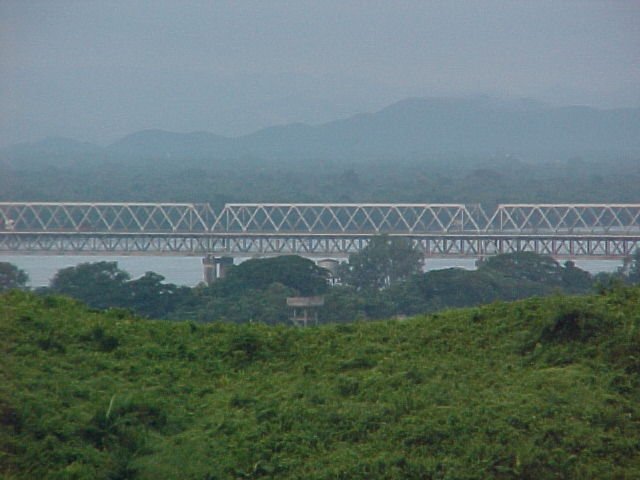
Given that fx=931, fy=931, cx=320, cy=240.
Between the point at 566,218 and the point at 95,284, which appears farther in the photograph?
the point at 566,218

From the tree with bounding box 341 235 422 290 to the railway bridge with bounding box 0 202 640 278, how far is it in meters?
0.56

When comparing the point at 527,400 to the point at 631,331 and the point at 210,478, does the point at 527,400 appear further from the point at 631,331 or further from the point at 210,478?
the point at 210,478

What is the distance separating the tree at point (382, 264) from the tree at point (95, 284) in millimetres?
3979

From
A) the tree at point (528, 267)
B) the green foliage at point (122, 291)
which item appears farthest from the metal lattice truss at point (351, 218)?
the green foliage at point (122, 291)

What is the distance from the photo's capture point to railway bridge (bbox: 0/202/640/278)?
54.9ft

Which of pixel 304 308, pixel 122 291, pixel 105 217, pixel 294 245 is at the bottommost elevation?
pixel 304 308

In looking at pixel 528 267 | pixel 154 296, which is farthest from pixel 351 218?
pixel 154 296

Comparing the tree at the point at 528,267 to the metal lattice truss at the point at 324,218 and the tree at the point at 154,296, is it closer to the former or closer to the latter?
the metal lattice truss at the point at 324,218

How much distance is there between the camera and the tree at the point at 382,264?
1625 cm

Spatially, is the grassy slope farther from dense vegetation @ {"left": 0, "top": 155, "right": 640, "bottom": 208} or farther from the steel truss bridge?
dense vegetation @ {"left": 0, "top": 155, "right": 640, "bottom": 208}

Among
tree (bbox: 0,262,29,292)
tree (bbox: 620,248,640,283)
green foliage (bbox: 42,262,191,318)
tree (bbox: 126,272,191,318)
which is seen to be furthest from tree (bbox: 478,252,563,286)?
tree (bbox: 0,262,29,292)

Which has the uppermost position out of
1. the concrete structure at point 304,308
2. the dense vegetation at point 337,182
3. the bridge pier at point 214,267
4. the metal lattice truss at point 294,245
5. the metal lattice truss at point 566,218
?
the dense vegetation at point 337,182

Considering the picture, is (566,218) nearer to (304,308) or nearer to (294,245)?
(294,245)

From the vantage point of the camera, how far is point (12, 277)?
13547 mm
